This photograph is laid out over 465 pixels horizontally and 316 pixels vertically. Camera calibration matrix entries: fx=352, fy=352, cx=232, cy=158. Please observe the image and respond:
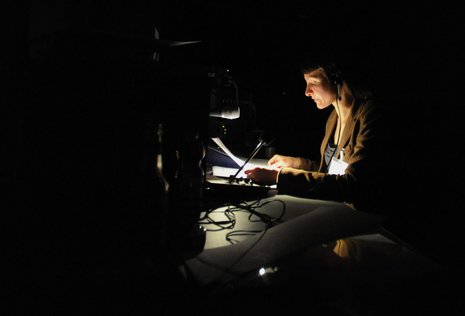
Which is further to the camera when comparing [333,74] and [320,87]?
[320,87]

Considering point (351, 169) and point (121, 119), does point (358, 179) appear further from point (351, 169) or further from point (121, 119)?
point (121, 119)

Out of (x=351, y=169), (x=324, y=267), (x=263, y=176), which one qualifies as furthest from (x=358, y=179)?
(x=324, y=267)

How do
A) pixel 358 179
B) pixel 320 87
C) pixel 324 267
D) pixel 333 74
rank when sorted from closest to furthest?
pixel 324 267 < pixel 358 179 < pixel 333 74 < pixel 320 87

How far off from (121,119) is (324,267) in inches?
19.3

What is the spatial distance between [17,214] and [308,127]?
2215 millimetres

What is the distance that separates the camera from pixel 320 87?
65.2 inches

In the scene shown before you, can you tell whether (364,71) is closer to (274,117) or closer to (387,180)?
(387,180)

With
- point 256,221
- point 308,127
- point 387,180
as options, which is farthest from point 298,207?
point 308,127

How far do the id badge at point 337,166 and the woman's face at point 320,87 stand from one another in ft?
0.96

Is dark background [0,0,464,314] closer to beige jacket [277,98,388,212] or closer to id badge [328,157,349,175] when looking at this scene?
beige jacket [277,98,388,212]

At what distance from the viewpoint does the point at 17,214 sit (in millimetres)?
761

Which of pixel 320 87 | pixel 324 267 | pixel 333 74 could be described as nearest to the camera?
pixel 324 267

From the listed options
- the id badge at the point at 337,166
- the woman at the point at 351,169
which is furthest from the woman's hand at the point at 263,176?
the id badge at the point at 337,166

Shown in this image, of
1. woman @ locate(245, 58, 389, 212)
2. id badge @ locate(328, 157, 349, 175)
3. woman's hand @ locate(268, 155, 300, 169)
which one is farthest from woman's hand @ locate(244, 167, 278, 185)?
woman's hand @ locate(268, 155, 300, 169)
